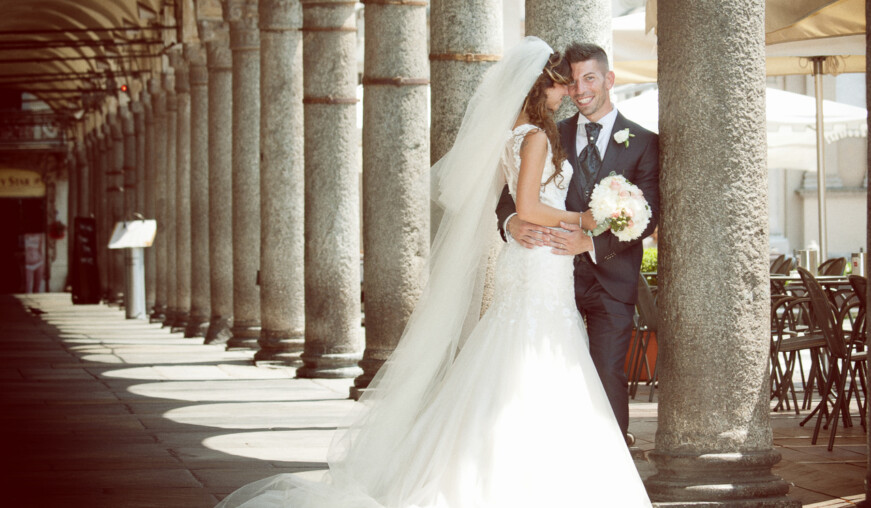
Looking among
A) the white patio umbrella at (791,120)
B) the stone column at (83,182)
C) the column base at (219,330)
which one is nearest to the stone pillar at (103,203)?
the stone column at (83,182)

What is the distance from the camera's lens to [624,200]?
476cm

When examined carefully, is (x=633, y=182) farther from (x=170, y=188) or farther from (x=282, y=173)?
(x=170, y=188)

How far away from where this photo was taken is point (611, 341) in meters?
5.00

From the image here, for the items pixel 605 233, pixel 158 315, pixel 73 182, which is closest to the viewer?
pixel 605 233

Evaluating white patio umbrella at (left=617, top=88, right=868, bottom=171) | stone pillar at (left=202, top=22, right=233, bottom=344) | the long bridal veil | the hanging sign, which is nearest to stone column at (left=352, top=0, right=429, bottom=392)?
white patio umbrella at (left=617, top=88, right=868, bottom=171)

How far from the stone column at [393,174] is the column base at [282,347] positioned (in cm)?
322

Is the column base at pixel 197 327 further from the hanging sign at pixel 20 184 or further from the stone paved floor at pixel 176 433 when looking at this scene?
the hanging sign at pixel 20 184

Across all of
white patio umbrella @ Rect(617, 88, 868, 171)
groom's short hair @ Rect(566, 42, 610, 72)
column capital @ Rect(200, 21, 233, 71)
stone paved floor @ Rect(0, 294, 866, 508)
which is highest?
column capital @ Rect(200, 21, 233, 71)

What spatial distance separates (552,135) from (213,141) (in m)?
11.3

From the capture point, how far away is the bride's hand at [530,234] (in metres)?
5.07

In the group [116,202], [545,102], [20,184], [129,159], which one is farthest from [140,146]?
[545,102]

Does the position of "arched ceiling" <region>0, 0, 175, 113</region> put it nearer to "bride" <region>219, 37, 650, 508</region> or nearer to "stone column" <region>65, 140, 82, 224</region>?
"stone column" <region>65, 140, 82, 224</region>

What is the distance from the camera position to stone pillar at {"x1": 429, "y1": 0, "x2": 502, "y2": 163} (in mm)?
8102

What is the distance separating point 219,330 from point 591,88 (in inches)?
465
